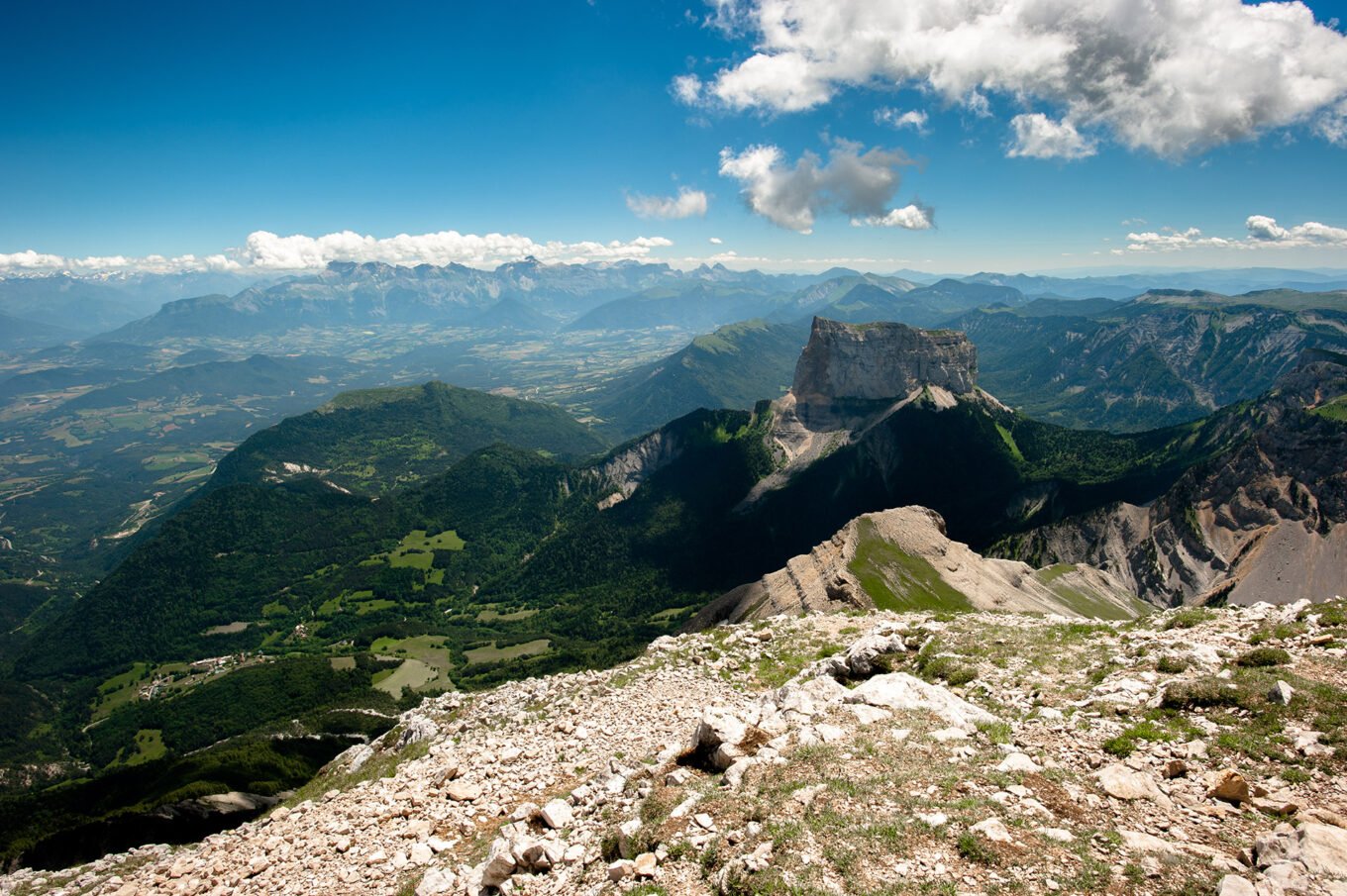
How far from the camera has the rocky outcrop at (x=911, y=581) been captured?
87.2 metres

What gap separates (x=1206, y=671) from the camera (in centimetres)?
1998

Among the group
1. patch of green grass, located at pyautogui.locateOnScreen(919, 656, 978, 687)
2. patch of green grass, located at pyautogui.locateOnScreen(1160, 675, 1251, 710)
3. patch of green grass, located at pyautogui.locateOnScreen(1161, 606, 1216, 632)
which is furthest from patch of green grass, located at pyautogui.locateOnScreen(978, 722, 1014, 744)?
patch of green grass, located at pyautogui.locateOnScreen(1161, 606, 1216, 632)

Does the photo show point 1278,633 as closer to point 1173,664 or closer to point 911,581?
point 1173,664

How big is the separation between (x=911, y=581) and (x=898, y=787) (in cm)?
8724

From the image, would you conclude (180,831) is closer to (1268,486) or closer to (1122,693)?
(1122,693)

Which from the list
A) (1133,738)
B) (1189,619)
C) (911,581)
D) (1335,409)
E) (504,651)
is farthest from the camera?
(1335,409)

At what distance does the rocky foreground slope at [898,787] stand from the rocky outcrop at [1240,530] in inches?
5088

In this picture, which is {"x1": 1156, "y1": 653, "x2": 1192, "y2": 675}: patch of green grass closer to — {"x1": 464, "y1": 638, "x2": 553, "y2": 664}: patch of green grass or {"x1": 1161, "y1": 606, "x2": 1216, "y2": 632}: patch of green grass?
{"x1": 1161, "y1": 606, "x2": 1216, "y2": 632}: patch of green grass

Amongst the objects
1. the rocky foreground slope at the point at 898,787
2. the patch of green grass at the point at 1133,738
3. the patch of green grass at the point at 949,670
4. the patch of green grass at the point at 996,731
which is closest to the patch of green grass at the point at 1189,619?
the rocky foreground slope at the point at 898,787

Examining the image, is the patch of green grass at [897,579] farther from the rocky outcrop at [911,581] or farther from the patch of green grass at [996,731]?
the patch of green grass at [996,731]

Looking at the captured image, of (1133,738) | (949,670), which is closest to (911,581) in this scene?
(949,670)

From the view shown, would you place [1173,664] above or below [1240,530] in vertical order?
above

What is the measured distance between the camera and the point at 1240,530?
5320 inches

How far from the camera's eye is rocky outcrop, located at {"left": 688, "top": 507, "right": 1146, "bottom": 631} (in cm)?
8719
